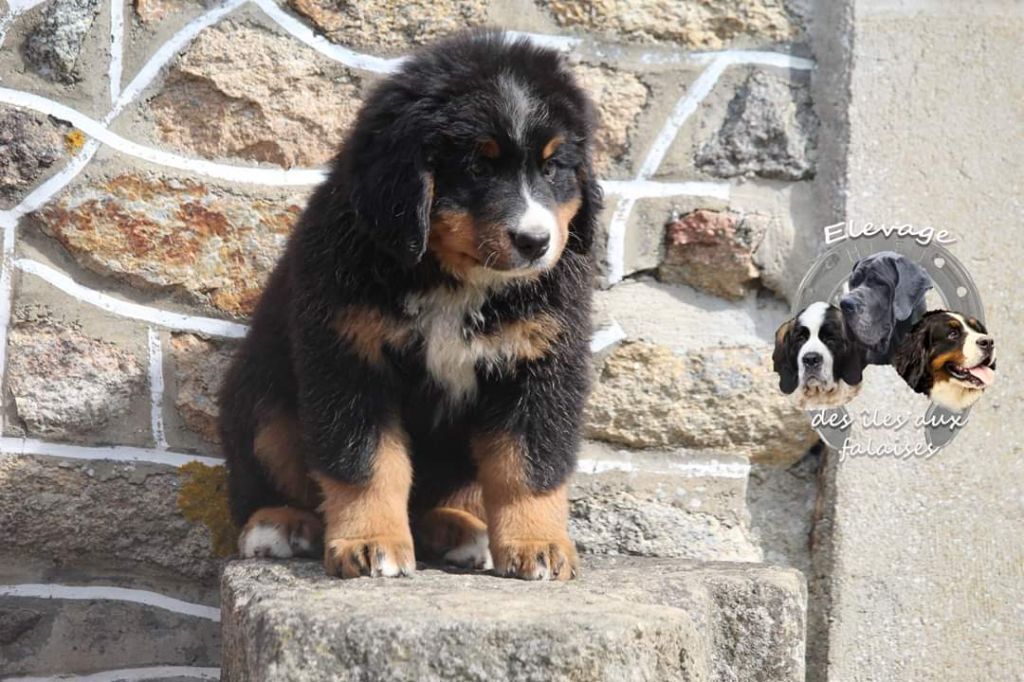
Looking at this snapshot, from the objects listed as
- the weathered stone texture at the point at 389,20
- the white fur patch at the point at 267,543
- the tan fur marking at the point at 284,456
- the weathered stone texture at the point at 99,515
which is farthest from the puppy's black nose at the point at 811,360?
the weathered stone texture at the point at 99,515

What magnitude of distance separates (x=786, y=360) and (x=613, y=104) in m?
0.96

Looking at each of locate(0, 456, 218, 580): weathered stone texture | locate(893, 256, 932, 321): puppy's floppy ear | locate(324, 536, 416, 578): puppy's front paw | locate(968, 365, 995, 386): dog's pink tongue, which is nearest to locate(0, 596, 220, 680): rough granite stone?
locate(0, 456, 218, 580): weathered stone texture

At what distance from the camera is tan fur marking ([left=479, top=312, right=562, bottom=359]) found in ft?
10.4

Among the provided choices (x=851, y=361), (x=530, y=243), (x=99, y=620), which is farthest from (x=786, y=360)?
(x=99, y=620)

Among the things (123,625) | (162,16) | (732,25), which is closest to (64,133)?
(162,16)

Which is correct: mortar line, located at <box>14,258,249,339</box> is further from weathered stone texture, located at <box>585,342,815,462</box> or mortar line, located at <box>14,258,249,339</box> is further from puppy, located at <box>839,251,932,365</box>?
puppy, located at <box>839,251,932,365</box>

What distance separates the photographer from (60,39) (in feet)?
12.4

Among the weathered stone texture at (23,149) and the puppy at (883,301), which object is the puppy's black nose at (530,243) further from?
the weathered stone texture at (23,149)

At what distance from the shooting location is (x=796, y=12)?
400cm

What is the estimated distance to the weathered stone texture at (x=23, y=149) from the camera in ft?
12.5

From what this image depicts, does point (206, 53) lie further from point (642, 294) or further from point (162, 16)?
point (642, 294)

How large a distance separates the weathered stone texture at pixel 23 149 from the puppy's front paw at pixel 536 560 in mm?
1855

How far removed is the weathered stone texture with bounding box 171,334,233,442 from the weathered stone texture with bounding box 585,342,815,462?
1.15 metres

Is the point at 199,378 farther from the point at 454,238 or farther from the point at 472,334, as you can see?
the point at 454,238
